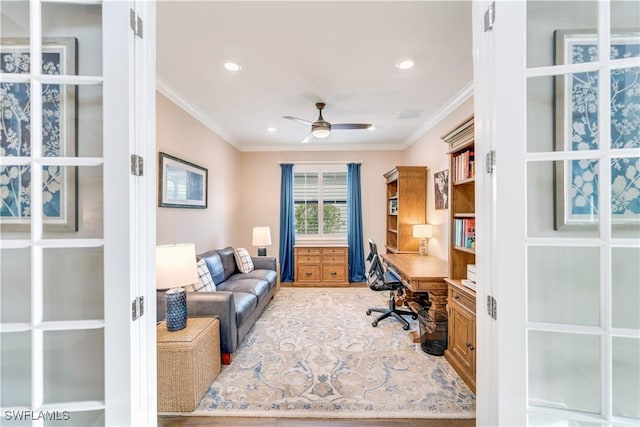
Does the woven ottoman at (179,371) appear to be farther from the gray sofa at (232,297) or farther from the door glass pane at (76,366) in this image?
the door glass pane at (76,366)

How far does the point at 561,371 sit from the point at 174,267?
2179 mm

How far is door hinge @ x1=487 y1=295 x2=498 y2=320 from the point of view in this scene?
98cm

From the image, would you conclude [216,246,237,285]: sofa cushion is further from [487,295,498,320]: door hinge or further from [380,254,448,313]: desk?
[487,295,498,320]: door hinge

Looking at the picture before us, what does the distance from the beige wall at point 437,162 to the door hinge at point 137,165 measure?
3.20 metres

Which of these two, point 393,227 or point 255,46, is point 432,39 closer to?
point 255,46

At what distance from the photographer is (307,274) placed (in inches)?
195

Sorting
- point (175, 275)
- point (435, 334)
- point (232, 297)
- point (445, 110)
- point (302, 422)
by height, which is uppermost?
point (445, 110)

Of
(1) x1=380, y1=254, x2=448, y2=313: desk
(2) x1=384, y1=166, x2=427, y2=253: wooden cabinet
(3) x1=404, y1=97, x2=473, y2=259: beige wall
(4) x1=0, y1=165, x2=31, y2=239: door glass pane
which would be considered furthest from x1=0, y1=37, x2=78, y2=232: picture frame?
(2) x1=384, y1=166, x2=427, y2=253: wooden cabinet

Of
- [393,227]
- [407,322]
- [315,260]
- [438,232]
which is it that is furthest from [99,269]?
[393,227]

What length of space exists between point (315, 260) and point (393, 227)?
1.69 metres

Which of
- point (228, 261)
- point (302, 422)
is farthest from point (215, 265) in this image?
point (302, 422)

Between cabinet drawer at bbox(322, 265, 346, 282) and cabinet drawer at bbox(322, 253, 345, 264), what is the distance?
96 mm

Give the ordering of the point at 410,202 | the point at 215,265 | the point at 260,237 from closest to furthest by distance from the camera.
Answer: the point at 215,265
the point at 410,202
the point at 260,237

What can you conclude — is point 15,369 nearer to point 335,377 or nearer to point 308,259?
point 335,377
